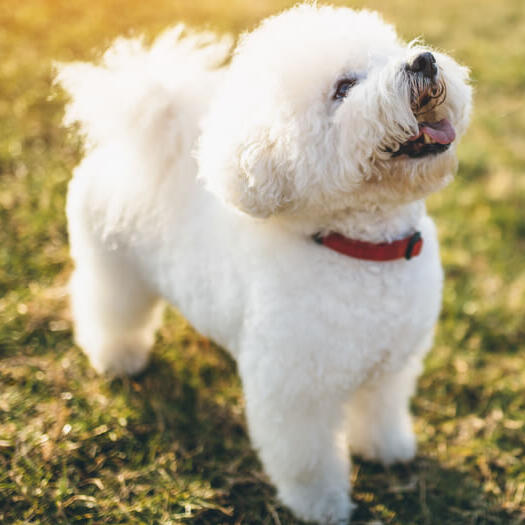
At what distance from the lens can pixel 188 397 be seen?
104 inches

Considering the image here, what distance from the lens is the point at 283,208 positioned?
5.45 ft

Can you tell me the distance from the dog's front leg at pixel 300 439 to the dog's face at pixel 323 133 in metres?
0.60

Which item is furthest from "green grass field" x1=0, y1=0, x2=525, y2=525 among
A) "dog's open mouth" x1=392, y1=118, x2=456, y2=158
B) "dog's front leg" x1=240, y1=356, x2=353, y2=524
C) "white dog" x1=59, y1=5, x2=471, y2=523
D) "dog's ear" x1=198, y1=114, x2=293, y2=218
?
"dog's open mouth" x1=392, y1=118, x2=456, y2=158

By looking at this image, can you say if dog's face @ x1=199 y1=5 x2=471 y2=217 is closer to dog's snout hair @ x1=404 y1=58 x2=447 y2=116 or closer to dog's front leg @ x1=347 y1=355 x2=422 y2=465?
dog's snout hair @ x1=404 y1=58 x2=447 y2=116

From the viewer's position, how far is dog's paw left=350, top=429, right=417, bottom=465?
238 cm

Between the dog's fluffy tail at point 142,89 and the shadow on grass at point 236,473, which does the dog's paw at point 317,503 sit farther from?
the dog's fluffy tail at point 142,89

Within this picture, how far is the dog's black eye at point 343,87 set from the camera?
162 centimetres

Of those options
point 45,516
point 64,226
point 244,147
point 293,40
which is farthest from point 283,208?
point 64,226

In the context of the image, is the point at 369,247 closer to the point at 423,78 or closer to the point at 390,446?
the point at 423,78

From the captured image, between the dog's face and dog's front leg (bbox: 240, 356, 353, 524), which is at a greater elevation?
A: the dog's face

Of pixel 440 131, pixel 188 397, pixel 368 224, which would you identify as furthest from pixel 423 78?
pixel 188 397

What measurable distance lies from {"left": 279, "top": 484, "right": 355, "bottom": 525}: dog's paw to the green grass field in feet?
0.22

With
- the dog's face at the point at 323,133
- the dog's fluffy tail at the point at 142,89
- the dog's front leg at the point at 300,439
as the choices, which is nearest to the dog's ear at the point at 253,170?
the dog's face at the point at 323,133

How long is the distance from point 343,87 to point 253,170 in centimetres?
35
